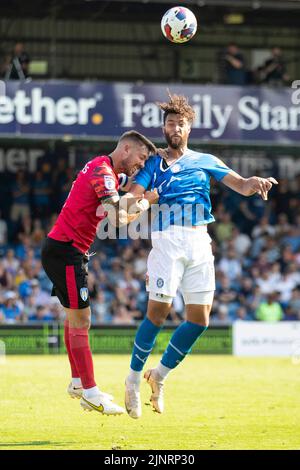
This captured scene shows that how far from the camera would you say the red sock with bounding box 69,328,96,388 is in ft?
28.2

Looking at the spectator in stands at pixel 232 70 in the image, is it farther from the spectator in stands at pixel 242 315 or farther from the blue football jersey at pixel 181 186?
the blue football jersey at pixel 181 186

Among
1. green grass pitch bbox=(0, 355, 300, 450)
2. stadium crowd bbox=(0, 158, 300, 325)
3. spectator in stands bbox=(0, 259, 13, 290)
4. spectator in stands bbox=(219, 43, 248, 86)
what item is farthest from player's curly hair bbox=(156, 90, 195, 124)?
spectator in stands bbox=(219, 43, 248, 86)

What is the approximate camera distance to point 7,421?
9.07 metres

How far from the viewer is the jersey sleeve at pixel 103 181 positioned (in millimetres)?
8492

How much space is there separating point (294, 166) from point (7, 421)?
18745 millimetres

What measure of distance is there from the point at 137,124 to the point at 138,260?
11.7ft

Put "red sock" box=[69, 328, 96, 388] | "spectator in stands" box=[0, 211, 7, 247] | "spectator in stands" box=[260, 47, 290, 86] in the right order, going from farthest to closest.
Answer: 1. "spectator in stands" box=[260, 47, 290, 86]
2. "spectator in stands" box=[0, 211, 7, 247]
3. "red sock" box=[69, 328, 96, 388]

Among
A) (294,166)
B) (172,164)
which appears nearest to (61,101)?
(294,166)

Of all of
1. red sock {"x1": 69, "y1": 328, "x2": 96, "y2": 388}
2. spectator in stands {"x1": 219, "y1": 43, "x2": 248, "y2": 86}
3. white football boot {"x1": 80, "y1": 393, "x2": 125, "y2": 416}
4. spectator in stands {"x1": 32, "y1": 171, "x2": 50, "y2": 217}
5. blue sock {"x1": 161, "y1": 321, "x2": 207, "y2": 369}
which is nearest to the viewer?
white football boot {"x1": 80, "y1": 393, "x2": 125, "y2": 416}

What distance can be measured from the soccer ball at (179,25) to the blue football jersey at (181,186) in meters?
4.33

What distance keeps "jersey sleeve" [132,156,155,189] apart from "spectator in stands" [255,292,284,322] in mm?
12819

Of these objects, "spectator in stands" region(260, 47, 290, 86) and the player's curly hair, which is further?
"spectator in stands" region(260, 47, 290, 86)

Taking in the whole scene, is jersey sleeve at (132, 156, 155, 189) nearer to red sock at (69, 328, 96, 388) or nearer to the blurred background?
red sock at (69, 328, 96, 388)
